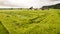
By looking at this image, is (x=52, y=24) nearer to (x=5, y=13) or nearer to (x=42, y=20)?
(x=42, y=20)

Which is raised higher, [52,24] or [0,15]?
[0,15]

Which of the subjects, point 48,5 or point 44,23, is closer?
point 44,23

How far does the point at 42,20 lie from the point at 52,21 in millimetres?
175

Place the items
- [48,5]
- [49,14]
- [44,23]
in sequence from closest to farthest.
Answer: [44,23] → [49,14] → [48,5]

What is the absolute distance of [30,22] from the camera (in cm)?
219

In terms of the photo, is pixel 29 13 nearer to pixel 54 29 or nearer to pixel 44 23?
pixel 44 23

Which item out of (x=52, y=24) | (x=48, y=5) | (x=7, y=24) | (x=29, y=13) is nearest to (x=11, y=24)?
(x=7, y=24)

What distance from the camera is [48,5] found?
2840 mm

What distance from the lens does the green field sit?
2015mm

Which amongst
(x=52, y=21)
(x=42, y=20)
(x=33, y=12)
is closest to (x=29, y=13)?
(x=33, y=12)

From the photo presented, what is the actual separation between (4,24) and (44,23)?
67cm

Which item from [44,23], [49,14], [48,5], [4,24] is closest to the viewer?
[4,24]

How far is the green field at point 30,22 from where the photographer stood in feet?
6.61

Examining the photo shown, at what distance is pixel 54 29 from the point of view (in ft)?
6.86
